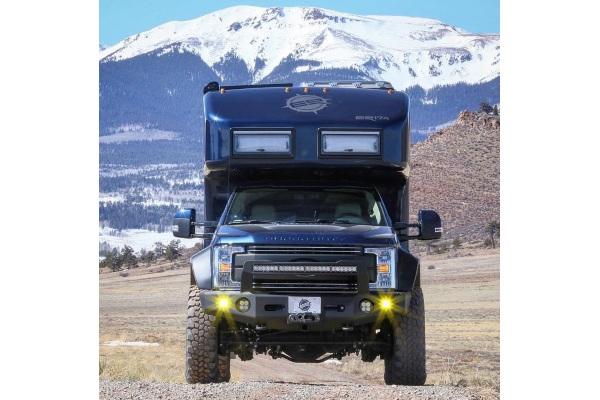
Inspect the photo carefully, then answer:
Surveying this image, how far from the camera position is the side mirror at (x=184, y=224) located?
35.5 ft

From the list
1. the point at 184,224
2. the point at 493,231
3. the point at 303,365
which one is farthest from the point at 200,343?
the point at 493,231

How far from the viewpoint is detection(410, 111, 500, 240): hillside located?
5494cm

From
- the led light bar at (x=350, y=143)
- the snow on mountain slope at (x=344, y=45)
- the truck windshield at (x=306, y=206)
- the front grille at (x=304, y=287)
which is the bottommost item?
the front grille at (x=304, y=287)

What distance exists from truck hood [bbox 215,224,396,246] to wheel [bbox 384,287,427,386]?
709 millimetres

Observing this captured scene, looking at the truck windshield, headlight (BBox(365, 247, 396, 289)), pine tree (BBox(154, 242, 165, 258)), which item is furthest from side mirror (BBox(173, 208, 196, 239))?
pine tree (BBox(154, 242, 165, 258))

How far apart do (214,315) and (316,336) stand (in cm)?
87

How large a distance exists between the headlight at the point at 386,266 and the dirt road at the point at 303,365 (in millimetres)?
876

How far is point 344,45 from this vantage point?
38.5 meters

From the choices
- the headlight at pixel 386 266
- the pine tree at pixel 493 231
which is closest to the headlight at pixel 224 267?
the headlight at pixel 386 266

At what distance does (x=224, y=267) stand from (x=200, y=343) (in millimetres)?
838

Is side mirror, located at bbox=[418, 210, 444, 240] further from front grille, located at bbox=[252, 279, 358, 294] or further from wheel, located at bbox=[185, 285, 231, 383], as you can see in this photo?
wheel, located at bbox=[185, 285, 231, 383]

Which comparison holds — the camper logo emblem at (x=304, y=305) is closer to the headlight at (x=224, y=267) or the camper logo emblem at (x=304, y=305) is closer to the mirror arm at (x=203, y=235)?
the headlight at (x=224, y=267)
